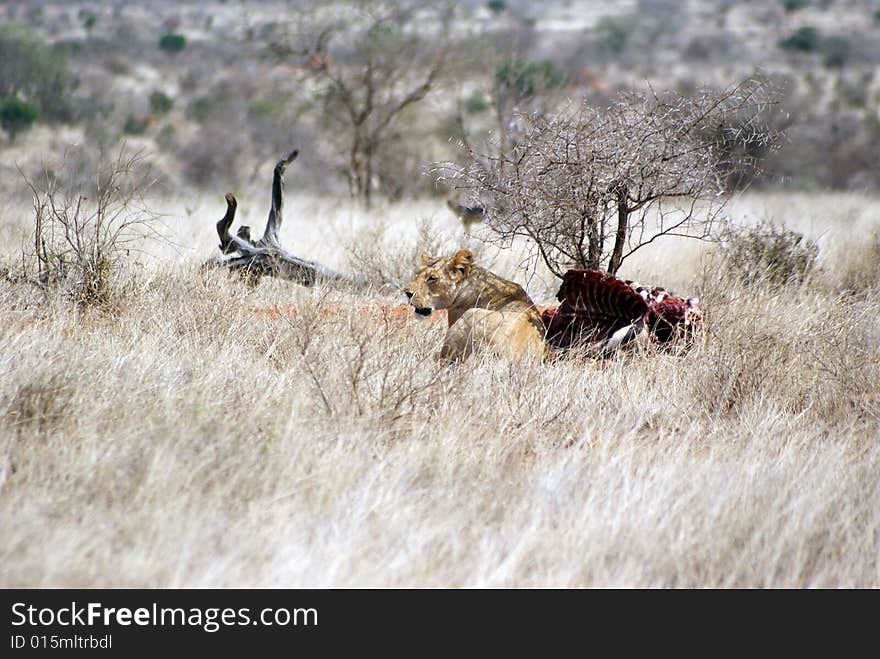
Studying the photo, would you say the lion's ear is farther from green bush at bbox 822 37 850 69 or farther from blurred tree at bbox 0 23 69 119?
green bush at bbox 822 37 850 69

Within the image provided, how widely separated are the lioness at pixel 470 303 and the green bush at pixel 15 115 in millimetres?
18869

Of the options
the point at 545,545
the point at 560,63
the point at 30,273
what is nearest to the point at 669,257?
the point at 30,273

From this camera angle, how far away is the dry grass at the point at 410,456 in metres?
3.52

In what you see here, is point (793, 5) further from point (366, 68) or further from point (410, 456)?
point (410, 456)

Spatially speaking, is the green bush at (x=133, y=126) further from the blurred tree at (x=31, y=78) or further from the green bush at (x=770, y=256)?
the green bush at (x=770, y=256)

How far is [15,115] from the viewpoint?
22391 mm

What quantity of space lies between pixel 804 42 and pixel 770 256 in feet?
152

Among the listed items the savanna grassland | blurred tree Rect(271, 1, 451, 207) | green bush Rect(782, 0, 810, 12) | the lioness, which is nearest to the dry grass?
the savanna grassland

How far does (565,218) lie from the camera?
712cm

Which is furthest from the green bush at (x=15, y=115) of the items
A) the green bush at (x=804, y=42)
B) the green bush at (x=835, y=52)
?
the green bush at (x=804, y=42)

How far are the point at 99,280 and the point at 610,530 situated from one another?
186 inches

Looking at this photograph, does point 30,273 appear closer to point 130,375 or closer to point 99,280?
point 99,280

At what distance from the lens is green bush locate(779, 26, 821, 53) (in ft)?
164

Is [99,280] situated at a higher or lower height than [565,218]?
lower
